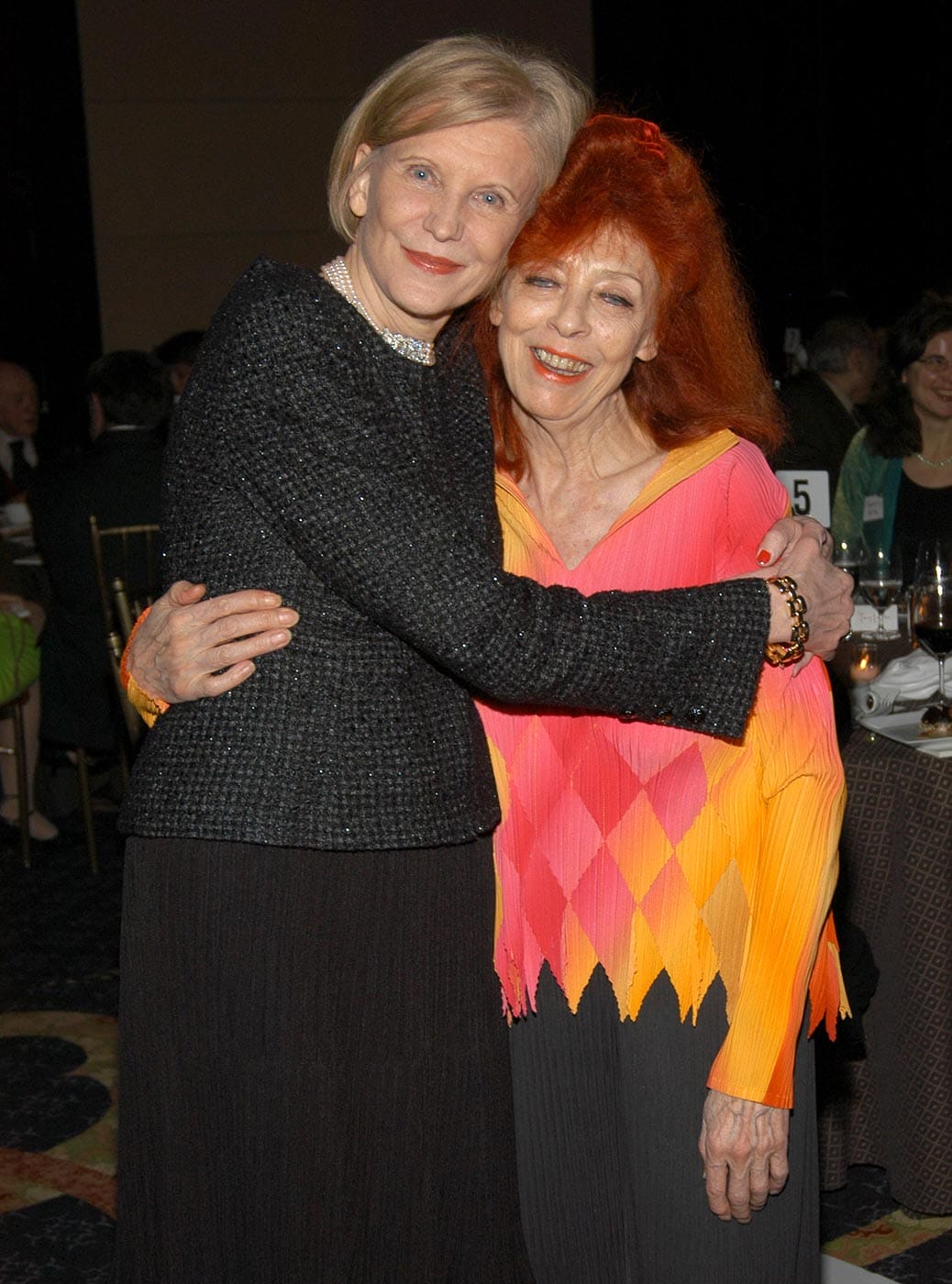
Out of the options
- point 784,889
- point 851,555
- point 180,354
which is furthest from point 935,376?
point 180,354

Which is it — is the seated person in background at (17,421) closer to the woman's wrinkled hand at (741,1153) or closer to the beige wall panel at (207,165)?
the beige wall panel at (207,165)

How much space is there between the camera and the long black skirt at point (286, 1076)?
146 centimetres

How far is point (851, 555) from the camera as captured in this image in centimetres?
350

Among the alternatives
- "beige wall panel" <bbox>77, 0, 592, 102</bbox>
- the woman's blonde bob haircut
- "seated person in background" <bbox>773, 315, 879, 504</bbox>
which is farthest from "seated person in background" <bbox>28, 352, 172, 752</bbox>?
"beige wall panel" <bbox>77, 0, 592, 102</bbox>

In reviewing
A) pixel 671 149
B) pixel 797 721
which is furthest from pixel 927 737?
pixel 671 149

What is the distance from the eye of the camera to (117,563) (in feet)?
17.1

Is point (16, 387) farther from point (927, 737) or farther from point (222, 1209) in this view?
point (222, 1209)

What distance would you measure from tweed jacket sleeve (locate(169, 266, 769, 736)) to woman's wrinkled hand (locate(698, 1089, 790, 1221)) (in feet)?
1.39

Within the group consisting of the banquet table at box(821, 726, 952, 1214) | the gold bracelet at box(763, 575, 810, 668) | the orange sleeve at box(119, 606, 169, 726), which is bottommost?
the banquet table at box(821, 726, 952, 1214)

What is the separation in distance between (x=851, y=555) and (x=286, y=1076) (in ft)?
7.91

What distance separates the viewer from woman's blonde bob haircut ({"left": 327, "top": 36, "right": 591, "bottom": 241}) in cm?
148

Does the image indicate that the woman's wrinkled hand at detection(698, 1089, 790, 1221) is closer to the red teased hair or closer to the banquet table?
the red teased hair

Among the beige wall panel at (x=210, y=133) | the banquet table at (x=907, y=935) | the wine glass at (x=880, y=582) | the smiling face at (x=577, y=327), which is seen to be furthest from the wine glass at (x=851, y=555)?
the beige wall panel at (x=210, y=133)

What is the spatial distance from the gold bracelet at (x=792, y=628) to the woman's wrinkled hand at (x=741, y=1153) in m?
0.48
